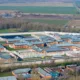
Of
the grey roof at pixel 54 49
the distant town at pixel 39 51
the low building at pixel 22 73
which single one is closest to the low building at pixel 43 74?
the distant town at pixel 39 51

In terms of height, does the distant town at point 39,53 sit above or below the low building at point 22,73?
below

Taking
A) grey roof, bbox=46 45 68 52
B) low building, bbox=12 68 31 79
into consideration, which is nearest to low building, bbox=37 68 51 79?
low building, bbox=12 68 31 79

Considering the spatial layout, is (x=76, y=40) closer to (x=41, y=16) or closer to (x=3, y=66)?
(x=3, y=66)

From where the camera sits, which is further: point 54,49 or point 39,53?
point 54,49

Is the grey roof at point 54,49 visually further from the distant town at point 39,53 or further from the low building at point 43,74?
the low building at point 43,74

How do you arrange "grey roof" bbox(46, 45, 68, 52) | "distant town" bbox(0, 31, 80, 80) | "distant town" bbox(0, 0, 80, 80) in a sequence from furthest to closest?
1. "grey roof" bbox(46, 45, 68, 52)
2. "distant town" bbox(0, 31, 80, 80)
3. "distant town" bbox(0, 0, 80, 80)

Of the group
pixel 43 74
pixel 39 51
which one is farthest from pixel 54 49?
pixel 43 74

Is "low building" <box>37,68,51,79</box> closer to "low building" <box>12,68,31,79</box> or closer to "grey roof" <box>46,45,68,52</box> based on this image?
"low building" <box>12,68,31,79</box>

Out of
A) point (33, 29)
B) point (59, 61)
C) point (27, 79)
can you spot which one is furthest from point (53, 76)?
point (33, 29)

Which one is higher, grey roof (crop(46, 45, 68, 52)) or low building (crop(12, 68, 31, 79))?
low building (crop(12, 68, 31, 79))

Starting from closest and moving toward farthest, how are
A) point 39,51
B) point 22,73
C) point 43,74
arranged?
point 43,74, point 22,73, point 39,51

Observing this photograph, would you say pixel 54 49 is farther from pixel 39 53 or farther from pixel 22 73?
pixel 22 73
